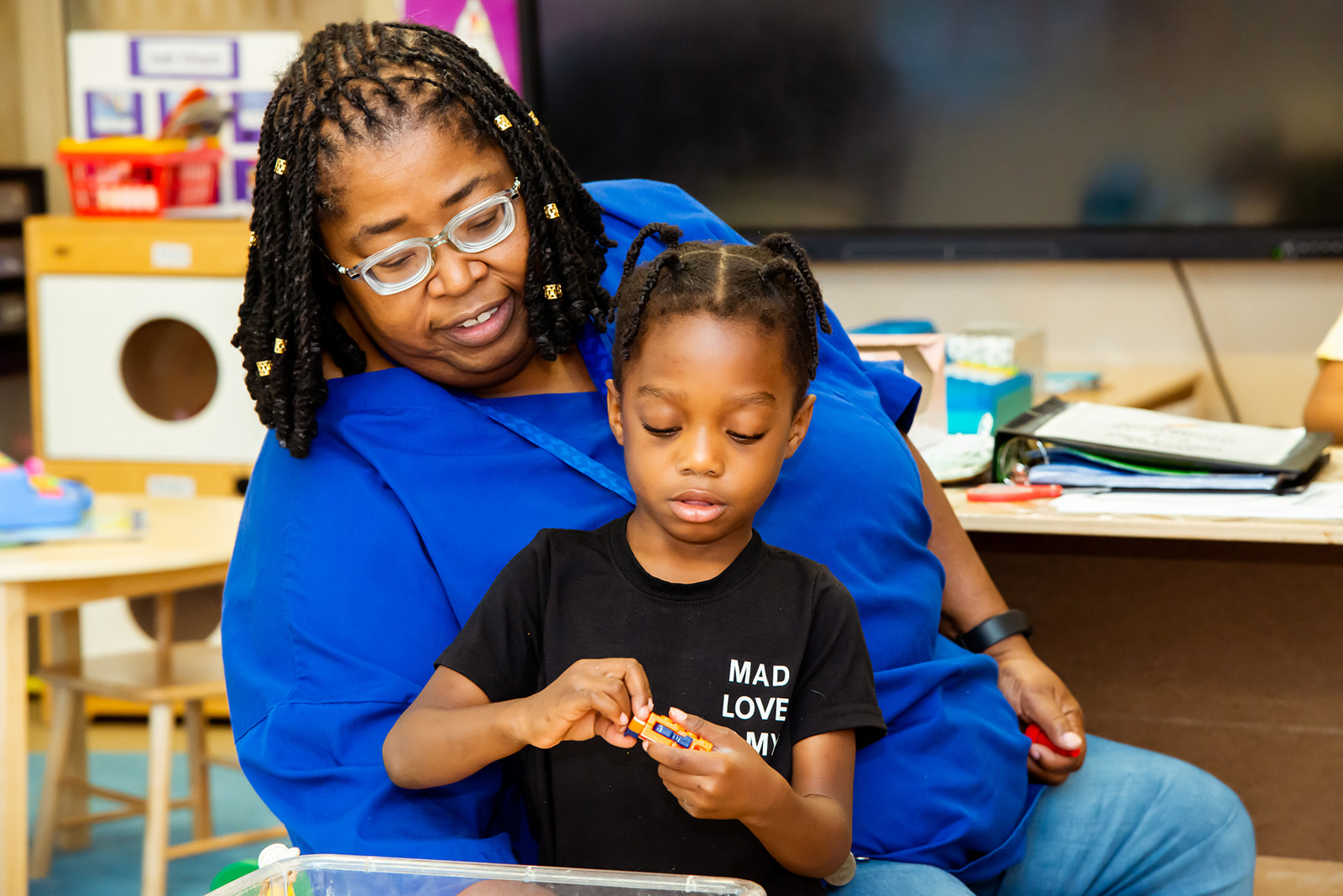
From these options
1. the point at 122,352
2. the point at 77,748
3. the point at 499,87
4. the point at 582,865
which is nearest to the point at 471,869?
the point at 582,865

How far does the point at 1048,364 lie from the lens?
9.39 ft

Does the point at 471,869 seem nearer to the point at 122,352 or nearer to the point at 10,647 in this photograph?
the point at 10,647

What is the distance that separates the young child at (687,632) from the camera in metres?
0.94

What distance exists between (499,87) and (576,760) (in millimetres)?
581

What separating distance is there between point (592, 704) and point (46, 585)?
1.58 m

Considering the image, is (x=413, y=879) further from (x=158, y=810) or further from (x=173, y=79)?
(x=173, y=79)

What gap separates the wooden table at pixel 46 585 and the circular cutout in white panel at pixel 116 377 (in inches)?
31.3

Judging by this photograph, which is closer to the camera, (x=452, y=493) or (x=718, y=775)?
(x=718, y=775)

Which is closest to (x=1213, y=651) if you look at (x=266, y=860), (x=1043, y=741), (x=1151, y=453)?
(x=1151, y=453)

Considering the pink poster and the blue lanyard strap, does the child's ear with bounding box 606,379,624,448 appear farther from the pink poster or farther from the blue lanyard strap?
the pink poster

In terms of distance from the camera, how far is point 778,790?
2.78ft

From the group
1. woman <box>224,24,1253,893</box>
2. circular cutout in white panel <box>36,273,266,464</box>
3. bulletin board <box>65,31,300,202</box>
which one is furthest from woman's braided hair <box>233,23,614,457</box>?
bulletin board <box>65,31,300,202</box>

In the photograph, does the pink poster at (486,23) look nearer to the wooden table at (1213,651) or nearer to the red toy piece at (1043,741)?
the wooden table at (1213,651)

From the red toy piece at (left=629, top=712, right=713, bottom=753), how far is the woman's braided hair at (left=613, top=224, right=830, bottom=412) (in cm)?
29
